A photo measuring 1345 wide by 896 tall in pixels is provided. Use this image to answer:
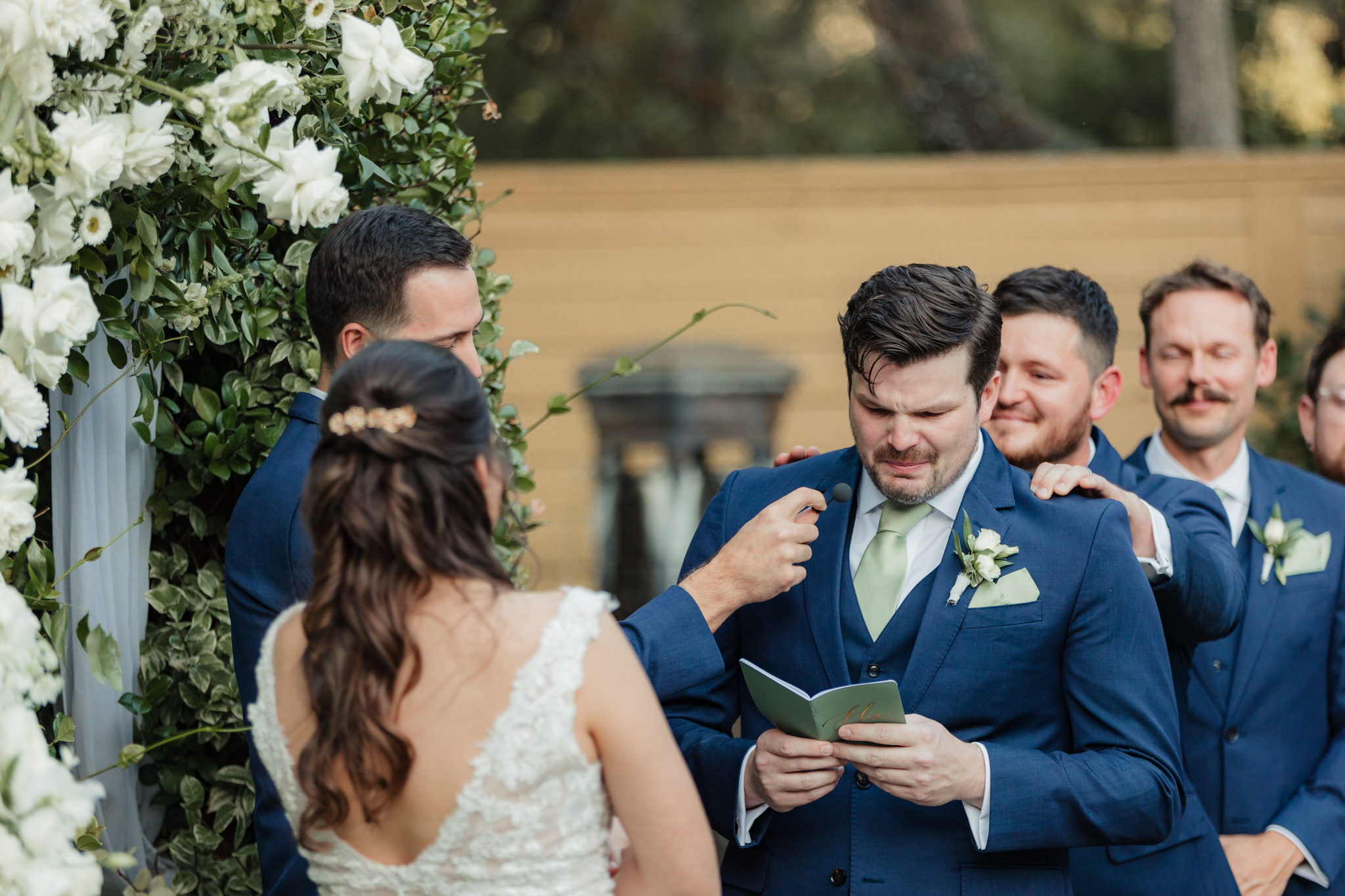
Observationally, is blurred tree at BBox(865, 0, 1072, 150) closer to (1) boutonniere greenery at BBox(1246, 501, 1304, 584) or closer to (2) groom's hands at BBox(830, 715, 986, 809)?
(1) boutonniere greenery at BBox(1246, 501, 1304, 584)

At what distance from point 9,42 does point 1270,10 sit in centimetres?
1428

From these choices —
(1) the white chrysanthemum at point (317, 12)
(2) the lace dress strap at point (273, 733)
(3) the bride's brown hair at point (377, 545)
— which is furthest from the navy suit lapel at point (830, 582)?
(1) the white chrysanthemum at point (317, 12)

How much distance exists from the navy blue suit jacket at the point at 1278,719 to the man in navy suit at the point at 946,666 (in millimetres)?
865

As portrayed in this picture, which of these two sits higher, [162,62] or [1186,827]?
[162,62]

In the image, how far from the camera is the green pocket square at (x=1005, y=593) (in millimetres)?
2160

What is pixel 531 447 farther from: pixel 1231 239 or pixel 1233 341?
pixel 1233 341

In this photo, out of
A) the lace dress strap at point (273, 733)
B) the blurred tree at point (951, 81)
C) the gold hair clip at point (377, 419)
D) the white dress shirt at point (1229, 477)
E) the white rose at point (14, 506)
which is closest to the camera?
the gold hair clip at point (377, 419)

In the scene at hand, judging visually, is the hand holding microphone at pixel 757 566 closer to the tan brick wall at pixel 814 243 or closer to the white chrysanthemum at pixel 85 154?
the white chrysanthemum at pixel 85 154

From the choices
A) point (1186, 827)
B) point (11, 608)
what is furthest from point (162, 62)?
point (1186, 827)

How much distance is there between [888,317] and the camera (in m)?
2.21

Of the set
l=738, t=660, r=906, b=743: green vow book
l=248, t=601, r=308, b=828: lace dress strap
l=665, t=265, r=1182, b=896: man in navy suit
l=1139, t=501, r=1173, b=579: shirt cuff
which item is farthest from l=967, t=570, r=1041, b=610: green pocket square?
l=248, t=601, r=308, b=828: lace dress strap

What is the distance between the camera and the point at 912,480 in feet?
7.41

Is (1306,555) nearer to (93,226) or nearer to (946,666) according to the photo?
(946,666)

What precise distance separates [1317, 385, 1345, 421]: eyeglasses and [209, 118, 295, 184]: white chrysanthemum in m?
2.91
